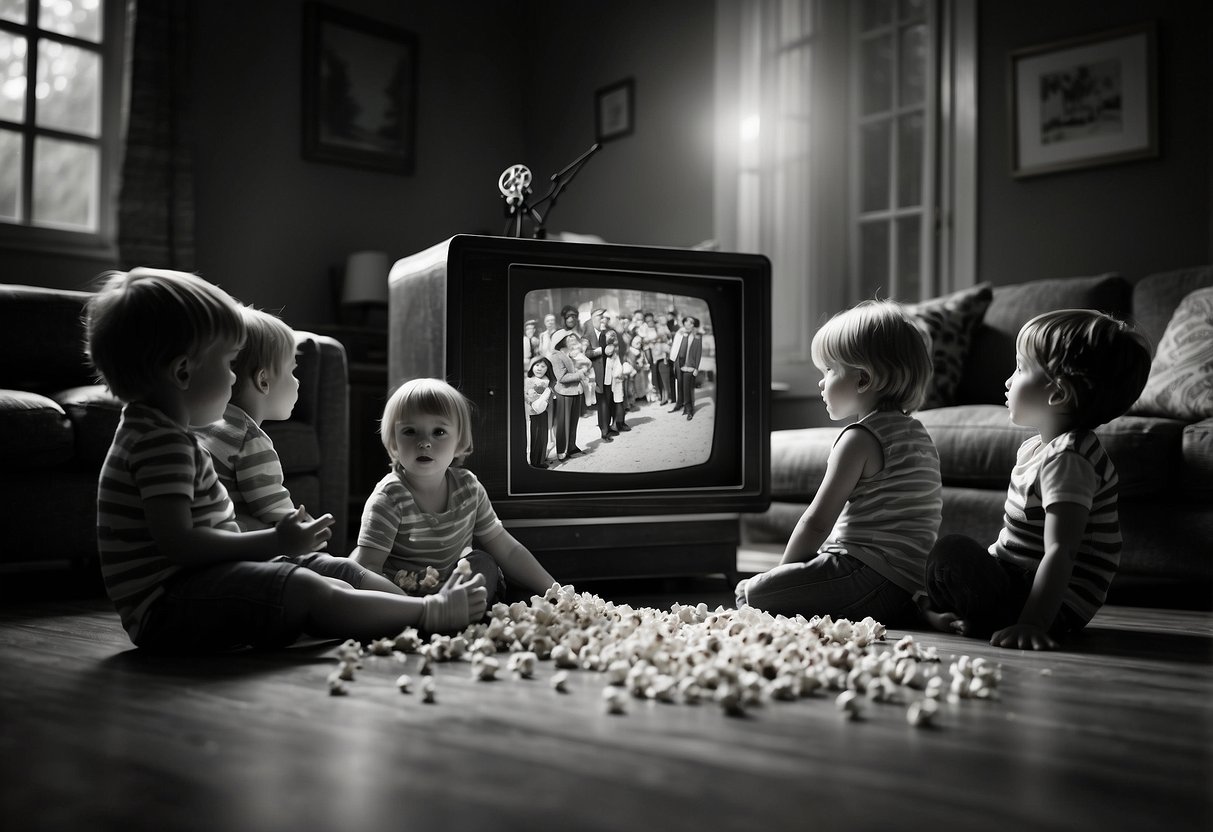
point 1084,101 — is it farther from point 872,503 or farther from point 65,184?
point 65,184

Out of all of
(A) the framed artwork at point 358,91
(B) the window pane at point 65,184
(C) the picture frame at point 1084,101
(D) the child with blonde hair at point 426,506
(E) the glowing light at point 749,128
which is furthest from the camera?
(A) the framed artwork at point 358,91

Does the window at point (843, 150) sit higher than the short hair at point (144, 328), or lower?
higher

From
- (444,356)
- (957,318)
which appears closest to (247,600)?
(444,356)

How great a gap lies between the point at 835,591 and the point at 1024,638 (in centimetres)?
32

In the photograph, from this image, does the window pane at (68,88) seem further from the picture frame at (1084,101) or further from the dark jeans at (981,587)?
the dark jeans at (981,587)

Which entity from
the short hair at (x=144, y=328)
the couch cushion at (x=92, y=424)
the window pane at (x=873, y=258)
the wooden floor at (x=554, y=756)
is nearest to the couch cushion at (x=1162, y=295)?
the window pane at (x=873, y=258)

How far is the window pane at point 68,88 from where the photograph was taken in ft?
12.5

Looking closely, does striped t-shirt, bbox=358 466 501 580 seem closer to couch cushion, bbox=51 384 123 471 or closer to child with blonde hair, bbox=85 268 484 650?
child with blonde hair, bbox=85 268 484 650

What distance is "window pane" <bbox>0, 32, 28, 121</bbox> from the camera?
3.73 meters

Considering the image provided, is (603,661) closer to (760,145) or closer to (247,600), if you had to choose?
(247,600)

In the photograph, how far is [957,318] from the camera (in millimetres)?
2881

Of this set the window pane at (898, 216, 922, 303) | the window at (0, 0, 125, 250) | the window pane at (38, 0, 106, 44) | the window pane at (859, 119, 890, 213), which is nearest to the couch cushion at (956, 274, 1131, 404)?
the window pane at (898, 216, 922, 303)

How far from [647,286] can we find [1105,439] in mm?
963

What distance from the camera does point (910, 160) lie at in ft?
12.0
